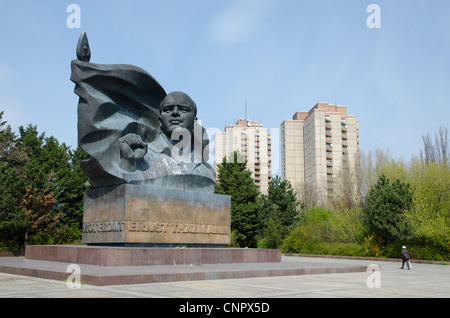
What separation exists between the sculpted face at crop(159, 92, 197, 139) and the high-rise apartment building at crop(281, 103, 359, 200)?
186ft

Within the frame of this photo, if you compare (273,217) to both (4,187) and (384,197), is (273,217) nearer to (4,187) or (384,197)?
(384,197)

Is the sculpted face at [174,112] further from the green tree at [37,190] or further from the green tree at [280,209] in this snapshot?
the green tree at [280,209]

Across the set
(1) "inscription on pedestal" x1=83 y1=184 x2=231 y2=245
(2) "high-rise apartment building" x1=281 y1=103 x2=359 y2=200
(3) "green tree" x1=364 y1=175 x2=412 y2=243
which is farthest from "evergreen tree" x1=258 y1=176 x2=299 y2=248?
(2) "high-rise apartment building" x1=281 y1=103 x2=359 y2=200

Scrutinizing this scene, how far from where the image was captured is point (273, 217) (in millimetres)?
37750

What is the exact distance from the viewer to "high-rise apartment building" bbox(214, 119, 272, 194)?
88.4 metres

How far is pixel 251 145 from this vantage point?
98188mm

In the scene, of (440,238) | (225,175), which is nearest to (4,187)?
(225,175)

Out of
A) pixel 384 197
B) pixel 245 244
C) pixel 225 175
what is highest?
pixel 225 175

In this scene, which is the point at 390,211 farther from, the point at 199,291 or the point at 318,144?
the point at 318,144

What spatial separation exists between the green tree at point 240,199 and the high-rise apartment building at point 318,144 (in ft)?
114

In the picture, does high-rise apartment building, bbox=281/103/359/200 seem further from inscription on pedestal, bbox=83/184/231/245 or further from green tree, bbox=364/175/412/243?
inscription on pedestal, bbox=83/184/231/245

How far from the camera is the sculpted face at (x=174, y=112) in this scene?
1465 cm

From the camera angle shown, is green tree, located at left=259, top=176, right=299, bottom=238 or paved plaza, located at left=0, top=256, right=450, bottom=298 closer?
paved plaza, located at left=0, top=256, right=450, bottom=298

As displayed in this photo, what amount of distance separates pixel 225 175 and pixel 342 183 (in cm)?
1862
